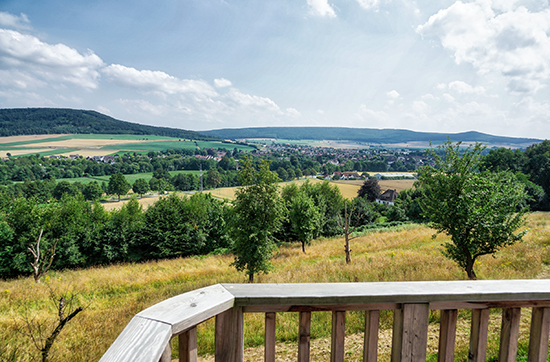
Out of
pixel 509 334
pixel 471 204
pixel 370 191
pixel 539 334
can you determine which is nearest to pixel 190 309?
pixel 509 334

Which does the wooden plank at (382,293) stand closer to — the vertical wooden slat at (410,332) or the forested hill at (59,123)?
the vertical wooden slat at (410,332)

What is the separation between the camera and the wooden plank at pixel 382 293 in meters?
1.35

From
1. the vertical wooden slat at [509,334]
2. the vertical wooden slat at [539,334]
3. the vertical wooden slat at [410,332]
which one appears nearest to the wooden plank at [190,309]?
the vertical wooden slat at [410,332]

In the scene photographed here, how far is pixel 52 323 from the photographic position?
20.8 ft

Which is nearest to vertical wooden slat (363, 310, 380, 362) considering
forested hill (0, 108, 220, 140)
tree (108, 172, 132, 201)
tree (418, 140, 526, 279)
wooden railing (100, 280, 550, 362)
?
wooden railing (100, 280, 550, 362)

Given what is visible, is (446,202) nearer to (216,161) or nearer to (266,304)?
(266,304)

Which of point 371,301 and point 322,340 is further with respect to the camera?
point 322,340

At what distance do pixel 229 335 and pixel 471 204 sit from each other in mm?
9034

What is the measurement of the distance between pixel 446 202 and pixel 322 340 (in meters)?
5.97

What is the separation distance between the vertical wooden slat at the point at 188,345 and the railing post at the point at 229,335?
11 centimetres

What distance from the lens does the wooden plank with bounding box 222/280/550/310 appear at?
4.43 ft

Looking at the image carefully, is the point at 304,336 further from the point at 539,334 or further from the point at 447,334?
the point at 539,334

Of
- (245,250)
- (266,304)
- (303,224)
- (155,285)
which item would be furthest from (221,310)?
(303,224)

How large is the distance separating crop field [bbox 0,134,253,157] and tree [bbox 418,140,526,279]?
143000 millimetres
